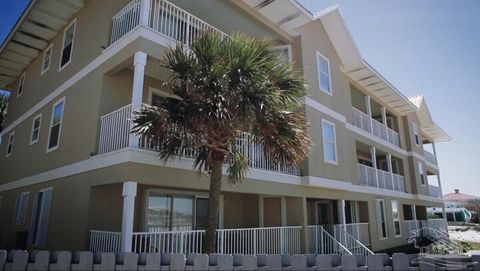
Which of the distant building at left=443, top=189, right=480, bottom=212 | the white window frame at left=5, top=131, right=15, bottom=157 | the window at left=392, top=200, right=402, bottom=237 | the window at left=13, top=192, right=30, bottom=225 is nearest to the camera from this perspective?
the window at left=13, top=192, right=30, bottom=225

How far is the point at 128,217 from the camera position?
8398mm

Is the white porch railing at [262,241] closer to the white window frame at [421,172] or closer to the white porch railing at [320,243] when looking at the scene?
the white porch railing at [320,243]

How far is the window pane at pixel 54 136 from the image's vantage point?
13.7 m

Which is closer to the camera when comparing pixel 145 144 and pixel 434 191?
pixel 145 144

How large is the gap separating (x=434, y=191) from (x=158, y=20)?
31170 mm

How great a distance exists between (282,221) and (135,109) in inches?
343

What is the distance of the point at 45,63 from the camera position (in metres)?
17.3

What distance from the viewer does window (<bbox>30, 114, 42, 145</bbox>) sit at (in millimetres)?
15820

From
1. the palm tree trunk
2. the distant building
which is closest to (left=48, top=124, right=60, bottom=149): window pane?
the palm tree trunk

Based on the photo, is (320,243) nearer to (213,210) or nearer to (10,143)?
(213,210)

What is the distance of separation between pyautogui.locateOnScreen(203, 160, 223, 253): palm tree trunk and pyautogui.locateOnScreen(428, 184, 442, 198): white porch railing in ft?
93.3

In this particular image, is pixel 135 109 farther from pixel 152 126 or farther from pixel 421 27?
pixel 421 27

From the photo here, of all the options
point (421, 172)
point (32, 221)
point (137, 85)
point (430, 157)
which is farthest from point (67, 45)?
point (430, 157)

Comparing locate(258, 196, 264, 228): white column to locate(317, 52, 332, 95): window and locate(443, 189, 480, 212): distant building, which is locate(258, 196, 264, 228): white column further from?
locate(443, 189, 480, 212): distant building
